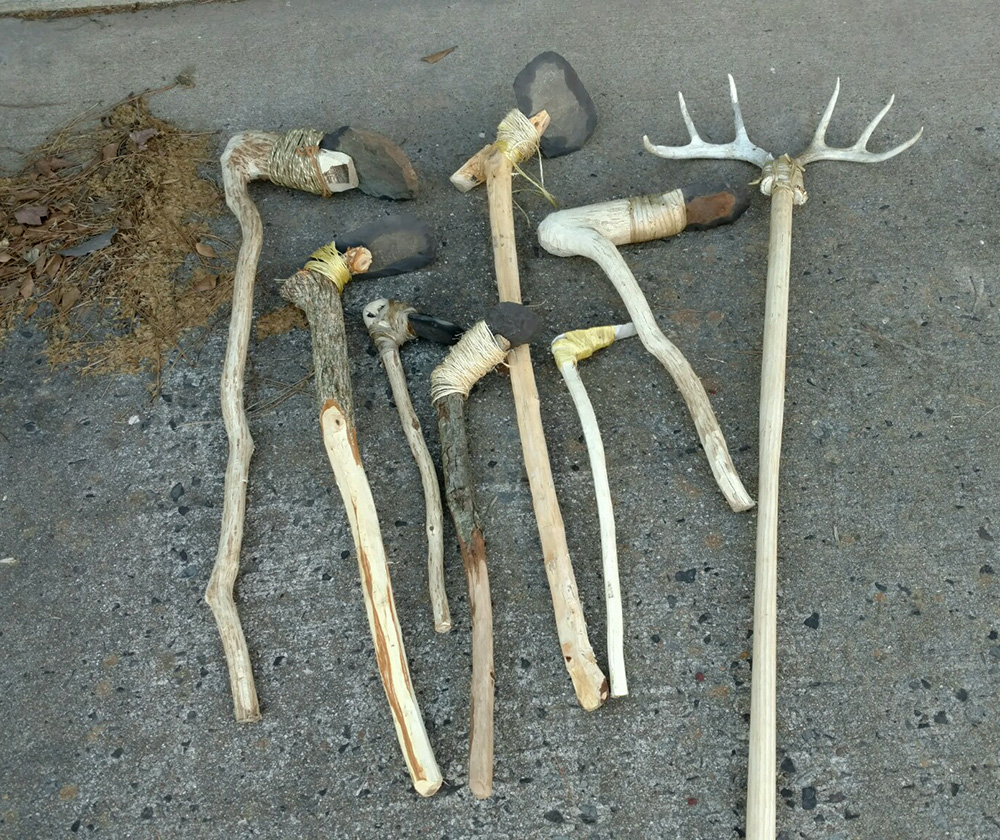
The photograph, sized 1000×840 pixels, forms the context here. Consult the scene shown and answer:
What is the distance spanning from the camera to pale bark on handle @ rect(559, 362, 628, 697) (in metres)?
2.32

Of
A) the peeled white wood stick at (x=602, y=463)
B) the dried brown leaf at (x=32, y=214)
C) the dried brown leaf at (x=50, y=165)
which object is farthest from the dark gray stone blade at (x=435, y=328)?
the dried brown leaf at (x=50, y=165)

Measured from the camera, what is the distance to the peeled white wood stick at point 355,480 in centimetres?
220

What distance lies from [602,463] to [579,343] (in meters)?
0.46

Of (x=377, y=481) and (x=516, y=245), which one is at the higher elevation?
(x=516, y=245)

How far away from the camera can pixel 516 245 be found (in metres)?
3.18

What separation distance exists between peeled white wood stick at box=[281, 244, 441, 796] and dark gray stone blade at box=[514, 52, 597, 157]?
95 cm

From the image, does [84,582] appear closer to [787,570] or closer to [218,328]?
[218,328]

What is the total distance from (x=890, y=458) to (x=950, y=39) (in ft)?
7.52

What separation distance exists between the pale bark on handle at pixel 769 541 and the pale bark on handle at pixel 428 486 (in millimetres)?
898

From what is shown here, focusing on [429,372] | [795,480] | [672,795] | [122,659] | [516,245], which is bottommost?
[672,795]

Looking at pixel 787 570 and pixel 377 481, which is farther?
pixel 377 481

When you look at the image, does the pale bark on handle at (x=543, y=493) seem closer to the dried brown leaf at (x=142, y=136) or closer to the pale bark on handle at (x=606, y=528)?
the pale bark on handle at (x=606, y=528)

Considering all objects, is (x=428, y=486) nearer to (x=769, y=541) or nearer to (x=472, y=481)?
(x=472, y=481)

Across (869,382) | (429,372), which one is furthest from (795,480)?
(429,372)
